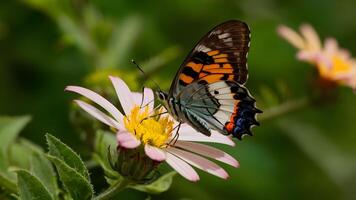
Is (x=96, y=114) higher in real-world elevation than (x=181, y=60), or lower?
lower

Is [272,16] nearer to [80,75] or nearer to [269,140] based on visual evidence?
[269,140]

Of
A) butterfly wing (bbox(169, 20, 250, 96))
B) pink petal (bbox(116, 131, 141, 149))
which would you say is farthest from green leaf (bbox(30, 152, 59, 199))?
butterfly wing (bbox(169, 20, 250, 96))

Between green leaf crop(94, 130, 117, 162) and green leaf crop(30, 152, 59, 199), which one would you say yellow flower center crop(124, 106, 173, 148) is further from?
green leaf crop(30, 152, 59, 199)

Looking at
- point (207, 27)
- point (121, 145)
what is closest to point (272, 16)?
point (207, 27)

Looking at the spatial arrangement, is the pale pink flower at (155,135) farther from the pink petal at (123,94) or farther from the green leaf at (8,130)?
the green leaf at (8,130)

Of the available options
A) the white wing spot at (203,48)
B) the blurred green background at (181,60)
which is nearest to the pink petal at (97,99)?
the white wing spot at (203,48)

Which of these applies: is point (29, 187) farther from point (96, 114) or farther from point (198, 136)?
point (198, 136)

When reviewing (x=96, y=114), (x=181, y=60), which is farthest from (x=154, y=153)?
(x=181, y=60)
